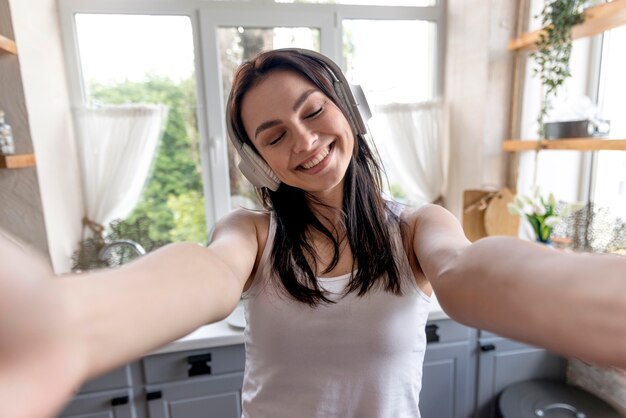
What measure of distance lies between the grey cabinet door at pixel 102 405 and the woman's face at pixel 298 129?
1014 mm

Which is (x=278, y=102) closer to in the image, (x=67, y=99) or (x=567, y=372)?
(x=67, y=99)

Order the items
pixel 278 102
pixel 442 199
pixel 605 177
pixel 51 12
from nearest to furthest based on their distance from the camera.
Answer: pixel 278 102 → pixel 51 12 → pixel 605 177 → pixel 442 199

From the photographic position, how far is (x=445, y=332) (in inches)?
52.9

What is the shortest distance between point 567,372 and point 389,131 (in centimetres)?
127

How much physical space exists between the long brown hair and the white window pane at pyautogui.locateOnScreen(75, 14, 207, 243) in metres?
1.08

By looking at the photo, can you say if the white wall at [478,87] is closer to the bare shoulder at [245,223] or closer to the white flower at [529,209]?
the white flower at [529,209]

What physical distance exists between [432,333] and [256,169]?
1008 mm

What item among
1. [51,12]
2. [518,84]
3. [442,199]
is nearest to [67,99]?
[51,12]

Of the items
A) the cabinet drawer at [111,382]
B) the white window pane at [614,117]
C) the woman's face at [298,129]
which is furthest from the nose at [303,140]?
the white window pane at [614,117]

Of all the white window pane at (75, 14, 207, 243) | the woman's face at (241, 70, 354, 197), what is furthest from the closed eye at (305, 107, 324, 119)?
the white window pane at (75, 14, 207, 243)

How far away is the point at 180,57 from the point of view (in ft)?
5.21

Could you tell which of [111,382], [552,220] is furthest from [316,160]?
[552,220]

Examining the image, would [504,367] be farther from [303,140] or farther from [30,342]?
[30,342]

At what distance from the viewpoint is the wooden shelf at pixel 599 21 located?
113 centimetres
